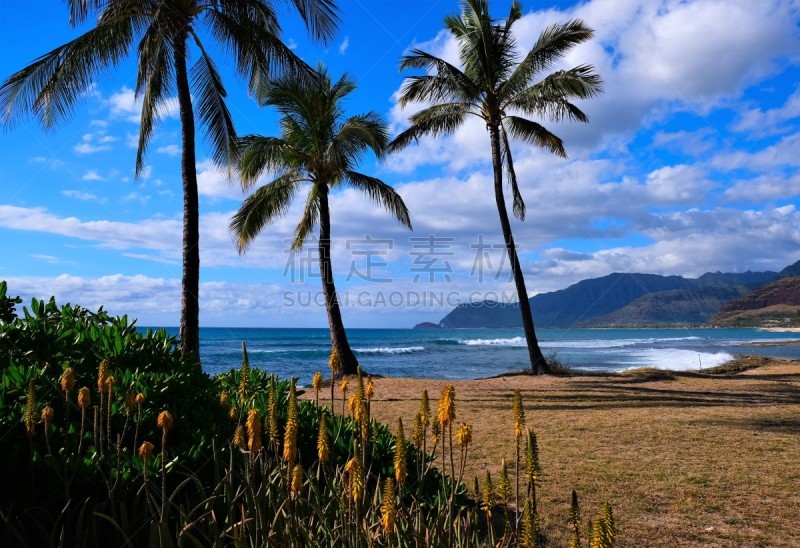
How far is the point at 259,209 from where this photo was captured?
1588 cm

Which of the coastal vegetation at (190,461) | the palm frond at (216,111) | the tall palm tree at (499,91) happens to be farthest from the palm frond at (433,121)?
the coastal vegetation at (190,461)

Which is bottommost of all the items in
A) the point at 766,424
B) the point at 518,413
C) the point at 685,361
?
the point at 685,361

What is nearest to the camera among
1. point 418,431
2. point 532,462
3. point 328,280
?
point 532,462

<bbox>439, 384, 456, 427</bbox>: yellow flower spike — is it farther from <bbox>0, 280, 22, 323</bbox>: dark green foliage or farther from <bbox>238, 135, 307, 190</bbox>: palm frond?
<bbox>238, 135, 307, 190</bbox>: palm frond

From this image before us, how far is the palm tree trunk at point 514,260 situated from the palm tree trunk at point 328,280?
16.5 feet

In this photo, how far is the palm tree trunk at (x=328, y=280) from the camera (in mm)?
16594

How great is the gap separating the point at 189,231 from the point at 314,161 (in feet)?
23.3

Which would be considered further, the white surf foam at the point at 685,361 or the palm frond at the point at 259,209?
the white surf foam at the point at 685,361

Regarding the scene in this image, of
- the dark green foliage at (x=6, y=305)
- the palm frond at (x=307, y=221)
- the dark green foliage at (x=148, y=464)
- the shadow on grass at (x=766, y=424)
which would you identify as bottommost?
the shadow on grass at (x=766, y=424)

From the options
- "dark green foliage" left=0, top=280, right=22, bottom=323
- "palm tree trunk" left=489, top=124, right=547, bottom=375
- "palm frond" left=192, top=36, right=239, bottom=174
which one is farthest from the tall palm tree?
"dark green foliage" left=0, top=280, right=22, bottom=323

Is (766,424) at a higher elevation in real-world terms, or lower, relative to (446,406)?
lower

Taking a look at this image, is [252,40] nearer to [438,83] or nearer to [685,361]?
[438,83]

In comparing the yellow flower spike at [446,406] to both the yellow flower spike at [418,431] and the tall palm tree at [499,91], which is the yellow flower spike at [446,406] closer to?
the yellow flower spike at [418,431]

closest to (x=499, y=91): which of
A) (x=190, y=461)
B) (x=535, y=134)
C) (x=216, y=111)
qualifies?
(x=535, y=134)
